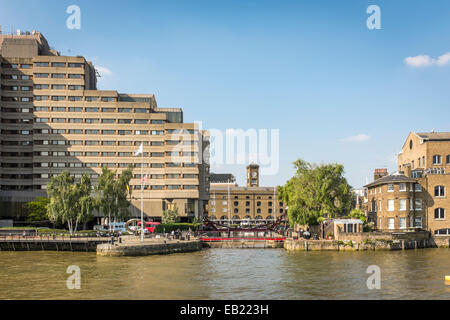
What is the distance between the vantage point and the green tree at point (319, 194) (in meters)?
82.0

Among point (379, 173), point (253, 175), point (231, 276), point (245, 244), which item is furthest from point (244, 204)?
point (231, 276)

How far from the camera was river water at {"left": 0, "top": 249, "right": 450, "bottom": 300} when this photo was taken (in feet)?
120

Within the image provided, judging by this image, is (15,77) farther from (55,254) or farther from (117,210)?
(55,254)

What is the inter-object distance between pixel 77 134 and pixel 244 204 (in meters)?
78.9

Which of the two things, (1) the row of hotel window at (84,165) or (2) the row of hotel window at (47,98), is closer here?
(1) the row of hotel window at (84,165)

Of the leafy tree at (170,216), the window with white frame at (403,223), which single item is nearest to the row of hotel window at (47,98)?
the leafy tree at (170,216)

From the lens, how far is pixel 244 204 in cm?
18138

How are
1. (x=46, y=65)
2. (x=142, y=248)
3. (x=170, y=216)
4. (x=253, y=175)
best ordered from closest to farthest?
(x=142, y=248) < (x=170, y=216) < (x=46, y=65) < (x=253, y=175)

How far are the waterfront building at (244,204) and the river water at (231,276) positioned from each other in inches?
4456

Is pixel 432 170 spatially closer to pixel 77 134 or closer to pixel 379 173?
pixel 379 173

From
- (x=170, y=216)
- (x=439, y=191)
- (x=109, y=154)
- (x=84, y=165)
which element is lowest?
(x=170, y=216)

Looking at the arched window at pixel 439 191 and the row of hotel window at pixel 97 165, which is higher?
the row of hotel window at pixel 97 165

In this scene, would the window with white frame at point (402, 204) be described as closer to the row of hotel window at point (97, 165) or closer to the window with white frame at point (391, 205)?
the window with white frame at point (391, 205)

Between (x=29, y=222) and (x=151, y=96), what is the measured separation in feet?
170
